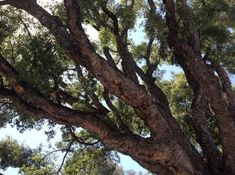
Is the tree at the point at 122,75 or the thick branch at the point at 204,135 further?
the thick branch at the point at 204,135

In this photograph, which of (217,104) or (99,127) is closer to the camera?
(99,127)

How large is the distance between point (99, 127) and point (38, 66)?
1.92 meters

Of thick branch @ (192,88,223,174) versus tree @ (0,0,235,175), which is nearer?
tree @ (0,0,235,175)

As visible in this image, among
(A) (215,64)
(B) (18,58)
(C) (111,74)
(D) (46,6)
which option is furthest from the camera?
(A) (215,64)

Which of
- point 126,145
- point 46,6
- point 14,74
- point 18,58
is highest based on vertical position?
point 46,6

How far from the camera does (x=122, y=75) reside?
9.89 m

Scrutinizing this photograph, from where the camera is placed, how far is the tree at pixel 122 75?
Result: 988 cm

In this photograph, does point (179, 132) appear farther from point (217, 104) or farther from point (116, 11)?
point (116, 11)

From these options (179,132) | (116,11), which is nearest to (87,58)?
(116,11)

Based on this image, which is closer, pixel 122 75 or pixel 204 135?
pixel 122 75

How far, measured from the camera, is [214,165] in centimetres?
1123

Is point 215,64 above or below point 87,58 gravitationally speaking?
above

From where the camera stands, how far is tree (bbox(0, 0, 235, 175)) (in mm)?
9883

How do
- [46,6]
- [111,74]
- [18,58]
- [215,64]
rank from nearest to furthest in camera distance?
1. [111,74]
2. [18,58]
3. [46,6]
4. [215,64]
